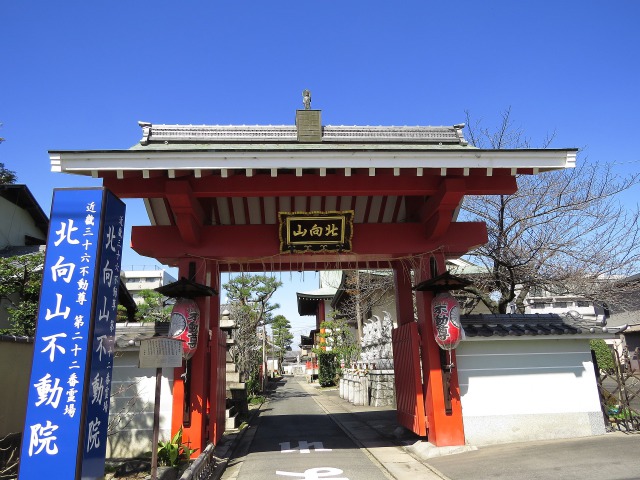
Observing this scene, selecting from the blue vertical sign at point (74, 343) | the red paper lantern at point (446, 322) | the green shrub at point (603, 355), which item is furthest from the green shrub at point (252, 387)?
the green shrub at point (603, 355)

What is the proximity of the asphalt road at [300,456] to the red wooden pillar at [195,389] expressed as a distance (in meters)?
0.97

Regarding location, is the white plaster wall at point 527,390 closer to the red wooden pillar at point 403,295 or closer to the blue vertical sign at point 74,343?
the red wooden pillar at point 403,295

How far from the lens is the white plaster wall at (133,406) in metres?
8.65

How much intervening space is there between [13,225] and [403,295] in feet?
78.9

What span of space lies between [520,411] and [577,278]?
19.1ft

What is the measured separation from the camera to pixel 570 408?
30.7 feet

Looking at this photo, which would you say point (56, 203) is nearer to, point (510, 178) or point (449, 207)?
point (449, 207)

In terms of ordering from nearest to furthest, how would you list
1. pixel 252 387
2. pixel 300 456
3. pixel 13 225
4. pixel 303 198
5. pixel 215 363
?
1. pixel 300 456
2. pixel 215 363
3. pixel 303 198
4. pixel 13 225
5. pixel 252 387

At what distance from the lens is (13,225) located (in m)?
25.1

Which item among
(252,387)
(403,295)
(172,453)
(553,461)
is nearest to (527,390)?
(553,461)

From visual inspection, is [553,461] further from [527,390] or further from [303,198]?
[303,198]

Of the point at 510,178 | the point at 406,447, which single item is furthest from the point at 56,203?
the point at 406,447

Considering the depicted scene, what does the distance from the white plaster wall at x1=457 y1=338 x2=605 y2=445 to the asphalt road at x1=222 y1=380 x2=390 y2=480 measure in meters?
2.55

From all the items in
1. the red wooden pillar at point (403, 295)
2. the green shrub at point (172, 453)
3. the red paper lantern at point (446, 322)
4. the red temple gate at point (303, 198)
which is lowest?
the green shrub at point (172, 453)
